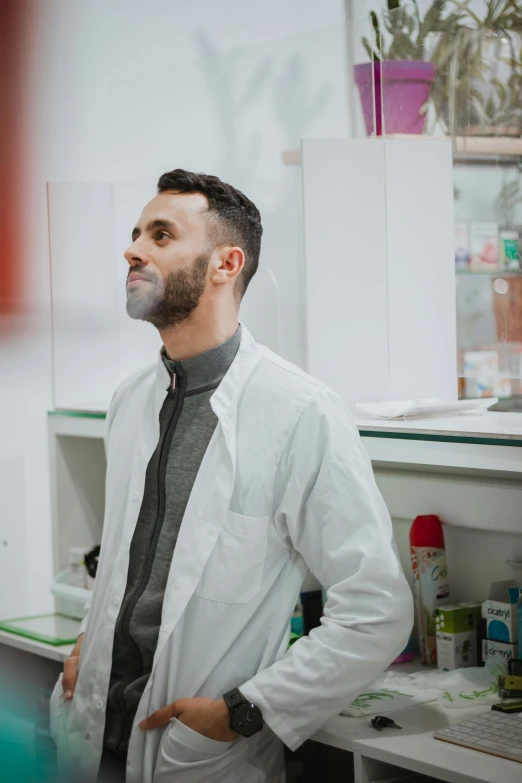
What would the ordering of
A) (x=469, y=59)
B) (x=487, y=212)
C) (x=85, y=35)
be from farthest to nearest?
(x=487, y=212) < (x=469, y=59) < (x=85, y=35)

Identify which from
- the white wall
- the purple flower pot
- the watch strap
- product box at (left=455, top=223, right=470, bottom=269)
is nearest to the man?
the watch strap

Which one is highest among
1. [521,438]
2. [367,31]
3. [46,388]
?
[367,31]

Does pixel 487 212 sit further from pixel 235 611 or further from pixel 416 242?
pixel 235 611

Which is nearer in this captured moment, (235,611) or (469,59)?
(235,611)

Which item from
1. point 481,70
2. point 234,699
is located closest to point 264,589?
point 234,699

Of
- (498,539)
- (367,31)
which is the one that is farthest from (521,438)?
(367,31)

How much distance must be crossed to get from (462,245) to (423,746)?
1415 mm

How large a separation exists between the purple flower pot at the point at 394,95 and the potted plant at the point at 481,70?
0.24ft

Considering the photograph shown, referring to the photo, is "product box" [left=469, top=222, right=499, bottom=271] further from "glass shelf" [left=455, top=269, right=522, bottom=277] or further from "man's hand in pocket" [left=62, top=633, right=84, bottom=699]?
"man's hand in pocket" [left=62, top=633, right=84, bottom=699]

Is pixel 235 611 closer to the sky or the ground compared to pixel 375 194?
closer to the ground

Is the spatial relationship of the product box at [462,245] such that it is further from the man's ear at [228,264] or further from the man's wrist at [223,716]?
the man's wrist at [223,716]

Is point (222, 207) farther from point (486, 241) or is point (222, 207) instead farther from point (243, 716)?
point (486, 241)

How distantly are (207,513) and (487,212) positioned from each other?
135cm

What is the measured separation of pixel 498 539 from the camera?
5.91 feet
